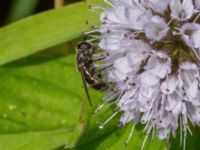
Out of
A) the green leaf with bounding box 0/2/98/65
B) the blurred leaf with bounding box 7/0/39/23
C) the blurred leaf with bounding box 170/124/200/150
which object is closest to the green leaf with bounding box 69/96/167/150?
the blurred leaf with bounding box 170/124/200/150

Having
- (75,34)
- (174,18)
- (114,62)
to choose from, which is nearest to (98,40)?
(75,34)

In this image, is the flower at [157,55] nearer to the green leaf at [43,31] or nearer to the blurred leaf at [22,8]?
the green leaf at [43,31]

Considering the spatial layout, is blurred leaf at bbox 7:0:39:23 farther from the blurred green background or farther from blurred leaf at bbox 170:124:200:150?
blurred leaf at bbox 170:124:200:150

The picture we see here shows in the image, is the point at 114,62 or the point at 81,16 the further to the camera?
the point at 81,16

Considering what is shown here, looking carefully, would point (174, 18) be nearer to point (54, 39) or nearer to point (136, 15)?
point (136, 15)

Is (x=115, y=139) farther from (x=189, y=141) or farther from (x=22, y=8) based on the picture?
(x=22, y=8)

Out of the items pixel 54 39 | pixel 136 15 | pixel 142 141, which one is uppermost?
pixel 136 15

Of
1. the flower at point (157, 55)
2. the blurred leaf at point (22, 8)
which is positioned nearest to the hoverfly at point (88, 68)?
the flower at point (157, 55)
